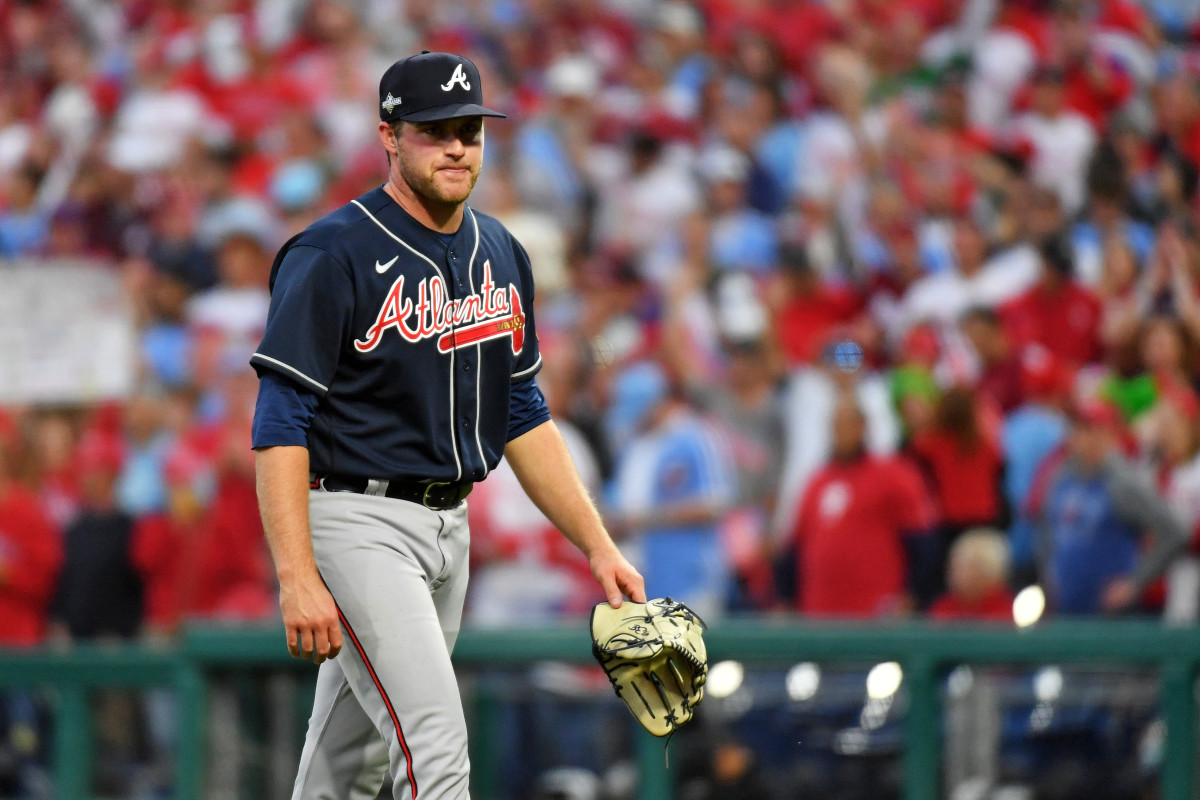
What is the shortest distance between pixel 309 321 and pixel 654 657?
3.26 ft

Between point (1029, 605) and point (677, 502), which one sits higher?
point (677, 502)

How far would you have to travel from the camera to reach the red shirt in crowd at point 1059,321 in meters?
→ 7.23

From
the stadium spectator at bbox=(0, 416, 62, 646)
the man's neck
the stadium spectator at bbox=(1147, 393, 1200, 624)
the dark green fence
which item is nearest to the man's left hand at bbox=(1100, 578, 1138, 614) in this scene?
the stadium spectator at bbox=(1147, 393, 1200, 624)

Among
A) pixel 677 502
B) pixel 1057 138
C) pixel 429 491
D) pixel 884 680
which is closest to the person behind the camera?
pixel 429 491

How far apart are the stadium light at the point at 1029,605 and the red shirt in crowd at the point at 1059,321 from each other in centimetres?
139

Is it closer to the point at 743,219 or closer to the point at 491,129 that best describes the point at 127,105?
the point at 491,129

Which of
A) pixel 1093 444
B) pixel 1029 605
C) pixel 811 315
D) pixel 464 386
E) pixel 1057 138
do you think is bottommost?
pixel 1029 605

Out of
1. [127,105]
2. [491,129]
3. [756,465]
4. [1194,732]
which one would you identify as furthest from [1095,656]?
[127,105]

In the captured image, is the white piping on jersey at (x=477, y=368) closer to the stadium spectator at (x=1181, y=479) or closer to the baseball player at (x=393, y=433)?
the baseball player at (x=393, y=433)

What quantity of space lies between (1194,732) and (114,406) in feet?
18.8

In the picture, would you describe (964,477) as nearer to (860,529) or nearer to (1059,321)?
(860,529)

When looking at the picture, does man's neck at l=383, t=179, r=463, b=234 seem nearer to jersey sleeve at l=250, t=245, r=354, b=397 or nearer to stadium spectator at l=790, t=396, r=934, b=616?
jersey sleeve at l=250, t=245, r=354, b=397

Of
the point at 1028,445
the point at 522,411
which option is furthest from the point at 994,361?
the point at 522,411

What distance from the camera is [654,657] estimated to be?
3.34m
